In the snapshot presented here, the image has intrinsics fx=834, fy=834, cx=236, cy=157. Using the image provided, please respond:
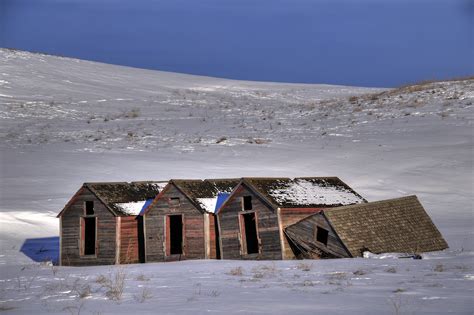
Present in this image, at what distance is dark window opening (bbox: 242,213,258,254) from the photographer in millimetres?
24703

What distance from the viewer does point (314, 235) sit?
22.2 meters

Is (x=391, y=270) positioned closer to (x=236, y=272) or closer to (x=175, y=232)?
(x=236, y=272)

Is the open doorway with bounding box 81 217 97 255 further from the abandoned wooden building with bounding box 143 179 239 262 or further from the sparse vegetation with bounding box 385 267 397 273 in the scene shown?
the sparse vegetation with bounding box 385 267 397 273

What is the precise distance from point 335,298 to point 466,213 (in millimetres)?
18740

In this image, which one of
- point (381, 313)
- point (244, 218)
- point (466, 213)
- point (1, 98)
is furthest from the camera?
point (1, 98)

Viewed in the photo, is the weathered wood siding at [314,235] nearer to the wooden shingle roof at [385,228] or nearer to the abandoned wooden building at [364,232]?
the abandoned wooden building at [364,232]

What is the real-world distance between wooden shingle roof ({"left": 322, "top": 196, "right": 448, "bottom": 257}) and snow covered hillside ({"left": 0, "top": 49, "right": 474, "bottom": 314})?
3.13 feet

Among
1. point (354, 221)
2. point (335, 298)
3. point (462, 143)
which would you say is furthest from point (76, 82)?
point (335, 298)

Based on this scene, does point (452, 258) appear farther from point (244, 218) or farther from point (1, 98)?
point (1, 98)

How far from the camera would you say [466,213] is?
29.9 m

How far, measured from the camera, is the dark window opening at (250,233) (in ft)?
81.0

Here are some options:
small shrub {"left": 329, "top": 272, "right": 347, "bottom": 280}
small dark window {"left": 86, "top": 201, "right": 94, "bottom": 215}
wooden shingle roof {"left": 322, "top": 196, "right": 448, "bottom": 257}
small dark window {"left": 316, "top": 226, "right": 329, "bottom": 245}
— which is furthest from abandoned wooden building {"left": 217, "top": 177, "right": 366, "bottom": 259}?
small shrub {"left": 329, "top": 272, "right": 347, "bottom": 280}

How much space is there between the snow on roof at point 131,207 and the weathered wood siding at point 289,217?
5115 millimetres

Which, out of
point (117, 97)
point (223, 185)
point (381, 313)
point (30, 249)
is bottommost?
point (381, 313)
